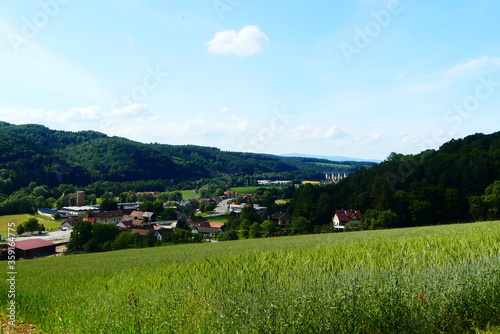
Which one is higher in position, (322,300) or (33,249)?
(322,300)

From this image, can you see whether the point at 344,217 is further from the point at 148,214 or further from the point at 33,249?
the point at 148,214

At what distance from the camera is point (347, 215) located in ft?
221

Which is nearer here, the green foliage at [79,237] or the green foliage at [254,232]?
the green foliage at [79,237]

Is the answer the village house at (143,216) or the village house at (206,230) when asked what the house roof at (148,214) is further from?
the village house at (206,230)

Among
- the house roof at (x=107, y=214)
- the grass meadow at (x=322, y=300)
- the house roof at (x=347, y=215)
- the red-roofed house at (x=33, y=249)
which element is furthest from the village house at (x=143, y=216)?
the grass meadow at (x=322, y=300)

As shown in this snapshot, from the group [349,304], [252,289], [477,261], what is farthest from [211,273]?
[477,261]

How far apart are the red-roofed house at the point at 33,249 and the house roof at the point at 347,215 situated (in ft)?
182

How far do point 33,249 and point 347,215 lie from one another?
58916mm

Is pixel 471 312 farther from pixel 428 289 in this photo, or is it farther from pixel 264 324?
pixel 264 324

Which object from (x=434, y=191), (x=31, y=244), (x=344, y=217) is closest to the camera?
(x=31, y=244)

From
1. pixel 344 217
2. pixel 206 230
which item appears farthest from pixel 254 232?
pixel 206 230

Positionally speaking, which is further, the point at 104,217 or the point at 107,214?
the point at 107,214

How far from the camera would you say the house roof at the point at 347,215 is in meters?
65.6

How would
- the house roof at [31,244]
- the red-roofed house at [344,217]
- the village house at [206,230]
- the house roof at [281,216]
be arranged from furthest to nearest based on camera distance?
the village house at [206,230]
the house roof at [281,216]
the red-roofed house at [344,217]
the house roof at [31,244]
